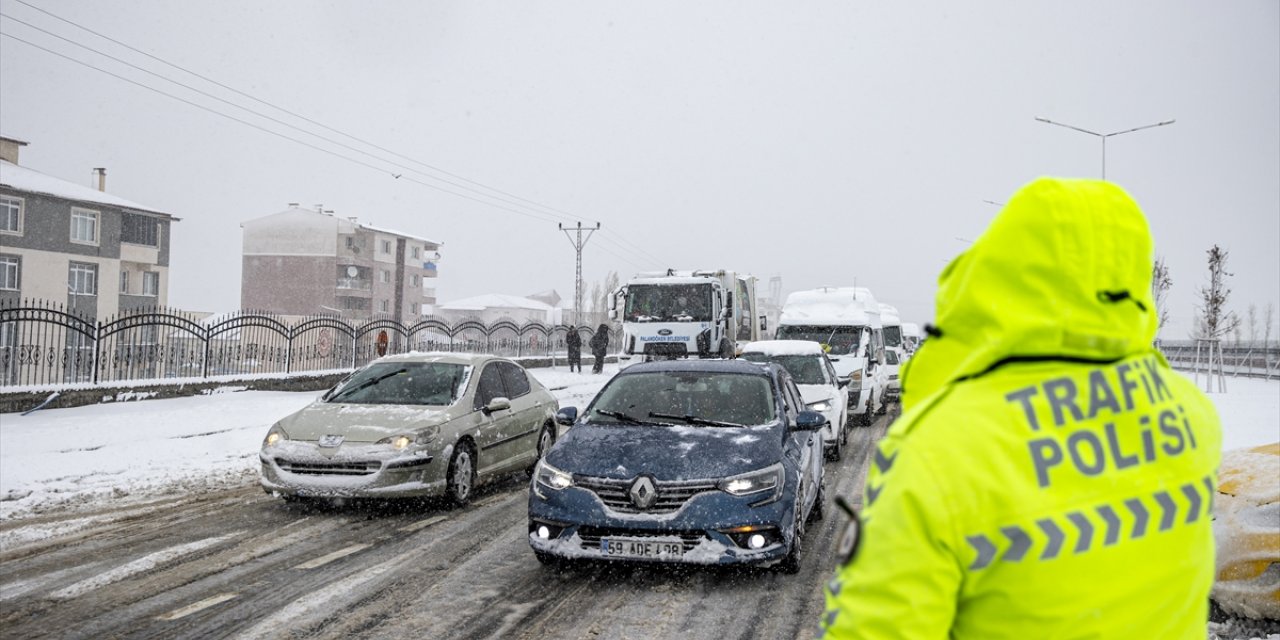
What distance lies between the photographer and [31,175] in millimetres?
43469

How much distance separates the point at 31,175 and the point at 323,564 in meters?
46.5

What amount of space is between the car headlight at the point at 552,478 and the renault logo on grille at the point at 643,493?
486 mm

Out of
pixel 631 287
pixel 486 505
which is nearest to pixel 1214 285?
pixel 631 287

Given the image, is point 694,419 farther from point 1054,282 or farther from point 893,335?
point 893,335

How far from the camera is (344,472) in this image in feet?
27.7

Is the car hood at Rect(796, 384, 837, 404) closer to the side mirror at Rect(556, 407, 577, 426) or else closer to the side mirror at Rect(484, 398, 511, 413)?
the side mirror at Rect(484, 398, 511, 413)

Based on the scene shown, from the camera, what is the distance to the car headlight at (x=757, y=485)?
6.29 m

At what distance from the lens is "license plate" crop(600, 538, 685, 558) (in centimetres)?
612

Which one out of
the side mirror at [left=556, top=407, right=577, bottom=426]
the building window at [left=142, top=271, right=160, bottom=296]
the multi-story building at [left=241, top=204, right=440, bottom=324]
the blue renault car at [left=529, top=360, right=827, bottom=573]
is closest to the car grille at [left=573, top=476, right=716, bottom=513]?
the blue renault car at [left=529, top=360, right=827, bottom=573]

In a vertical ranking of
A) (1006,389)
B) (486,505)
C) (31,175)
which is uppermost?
(31,175)

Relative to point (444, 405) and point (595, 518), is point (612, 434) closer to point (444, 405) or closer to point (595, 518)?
point (595, 518)

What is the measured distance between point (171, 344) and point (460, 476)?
34.6ft

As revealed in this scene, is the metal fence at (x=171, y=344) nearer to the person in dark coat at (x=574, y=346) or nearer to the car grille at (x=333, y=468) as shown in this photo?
the car grille at (x=333, y=468)

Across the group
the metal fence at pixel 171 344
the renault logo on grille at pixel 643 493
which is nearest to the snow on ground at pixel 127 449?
the metal fence at pixel 171 344
